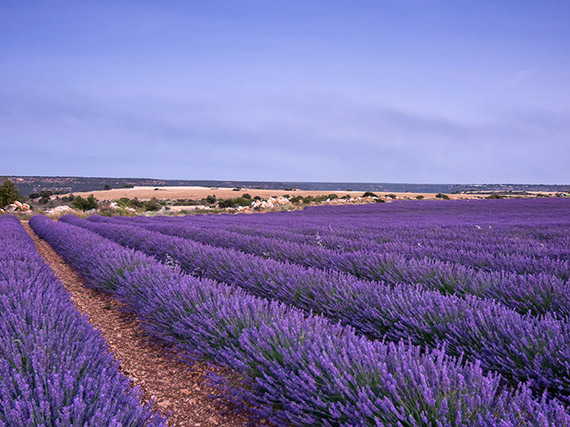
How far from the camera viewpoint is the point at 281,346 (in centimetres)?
205

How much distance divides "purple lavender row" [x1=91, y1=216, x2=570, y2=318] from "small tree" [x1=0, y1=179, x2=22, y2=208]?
33.1m

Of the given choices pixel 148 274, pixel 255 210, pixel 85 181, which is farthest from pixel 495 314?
pixel 85 181

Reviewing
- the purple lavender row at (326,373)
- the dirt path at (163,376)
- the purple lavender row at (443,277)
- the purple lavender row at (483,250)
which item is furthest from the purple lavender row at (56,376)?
the purple lavender row at (483,250)

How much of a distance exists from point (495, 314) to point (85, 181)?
99288mm

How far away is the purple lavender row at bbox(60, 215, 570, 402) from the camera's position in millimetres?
1922

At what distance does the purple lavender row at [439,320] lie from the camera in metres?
1.92

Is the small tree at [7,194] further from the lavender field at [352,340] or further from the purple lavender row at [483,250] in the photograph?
the lavender field at [352,340]

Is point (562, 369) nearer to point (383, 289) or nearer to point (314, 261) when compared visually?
point (383, 289)

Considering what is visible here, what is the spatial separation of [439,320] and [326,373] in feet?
3.65

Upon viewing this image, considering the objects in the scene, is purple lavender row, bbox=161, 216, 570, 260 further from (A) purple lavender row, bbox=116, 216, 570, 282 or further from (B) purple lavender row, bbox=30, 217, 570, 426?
(B) purple lavender row, bbox=30, 217, 570, 426

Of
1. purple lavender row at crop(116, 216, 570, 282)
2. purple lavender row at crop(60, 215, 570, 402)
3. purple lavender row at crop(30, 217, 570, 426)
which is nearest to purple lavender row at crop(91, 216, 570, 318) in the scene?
purple lavender row at crop(116, 216, 570, 282)

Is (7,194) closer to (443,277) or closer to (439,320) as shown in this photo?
(443,277)

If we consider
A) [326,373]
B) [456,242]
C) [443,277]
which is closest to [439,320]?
[326,373]

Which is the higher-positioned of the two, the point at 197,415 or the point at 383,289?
the point at 383,289
